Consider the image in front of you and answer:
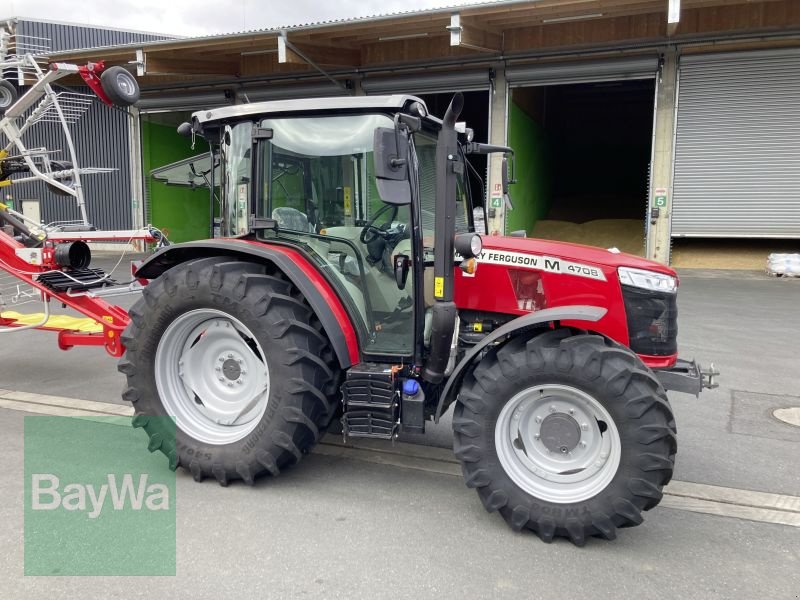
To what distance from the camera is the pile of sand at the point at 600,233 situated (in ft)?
56.2

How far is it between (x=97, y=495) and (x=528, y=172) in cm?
1652

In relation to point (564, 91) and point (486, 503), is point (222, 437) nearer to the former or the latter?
point (486, 503)

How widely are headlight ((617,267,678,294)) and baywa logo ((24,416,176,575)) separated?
8.74 ft

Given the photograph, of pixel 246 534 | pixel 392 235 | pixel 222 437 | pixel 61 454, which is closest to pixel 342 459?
pixel 222 437

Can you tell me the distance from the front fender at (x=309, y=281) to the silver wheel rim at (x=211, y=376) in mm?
404

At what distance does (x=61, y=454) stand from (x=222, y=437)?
1.16m

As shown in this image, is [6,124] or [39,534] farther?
[6,124]

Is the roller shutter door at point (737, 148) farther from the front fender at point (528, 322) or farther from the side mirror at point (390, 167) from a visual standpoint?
the side mirror at point (390, 167)

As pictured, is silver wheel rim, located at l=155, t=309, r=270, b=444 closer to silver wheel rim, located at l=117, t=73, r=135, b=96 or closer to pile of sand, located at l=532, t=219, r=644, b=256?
silver wheel rim, located at l=117, t=73, r=135, b=96

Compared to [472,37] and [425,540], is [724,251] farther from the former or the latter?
[425,540]

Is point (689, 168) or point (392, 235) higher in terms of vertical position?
point (689, 168)

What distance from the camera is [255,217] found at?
3.77 meters

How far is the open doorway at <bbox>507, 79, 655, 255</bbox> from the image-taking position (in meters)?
17.7

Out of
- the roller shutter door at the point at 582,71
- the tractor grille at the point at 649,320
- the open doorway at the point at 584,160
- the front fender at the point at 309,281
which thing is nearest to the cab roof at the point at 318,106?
the front fender at the point at 309,281
